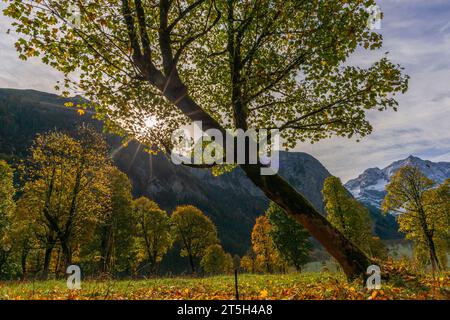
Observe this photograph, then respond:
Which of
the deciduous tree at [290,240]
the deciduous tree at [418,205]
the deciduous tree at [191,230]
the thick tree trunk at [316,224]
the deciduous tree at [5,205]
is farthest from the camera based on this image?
the deciduous tree at [191,230]

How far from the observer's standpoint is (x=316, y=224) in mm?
9406

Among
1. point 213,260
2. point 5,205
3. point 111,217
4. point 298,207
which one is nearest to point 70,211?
point 111,217

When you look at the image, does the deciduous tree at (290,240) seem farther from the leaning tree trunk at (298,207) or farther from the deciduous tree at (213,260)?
the leaning tree trunk at (298,207)

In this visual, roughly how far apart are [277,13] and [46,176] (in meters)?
26.3

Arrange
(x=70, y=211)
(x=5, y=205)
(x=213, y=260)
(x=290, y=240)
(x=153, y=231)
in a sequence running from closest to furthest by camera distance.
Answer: (x=70, y=211)
(x=5, y=205)
(x=290, y=240)
(x=153, y=231)
(x=213, y=260)

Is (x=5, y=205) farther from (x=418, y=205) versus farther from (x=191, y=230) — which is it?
(x=418, y=205)

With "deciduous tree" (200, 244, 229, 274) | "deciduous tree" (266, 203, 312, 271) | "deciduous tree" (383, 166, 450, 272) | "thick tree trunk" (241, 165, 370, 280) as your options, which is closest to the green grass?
"thick tree trunk" (241, 165, 370, 280)

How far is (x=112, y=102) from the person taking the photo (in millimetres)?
11766

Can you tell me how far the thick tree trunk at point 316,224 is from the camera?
8.95m

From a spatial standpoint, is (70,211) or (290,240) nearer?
(70,211)

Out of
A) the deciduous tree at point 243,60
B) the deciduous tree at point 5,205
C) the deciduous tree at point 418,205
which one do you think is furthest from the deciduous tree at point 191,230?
the deciduous tree at point 243,60

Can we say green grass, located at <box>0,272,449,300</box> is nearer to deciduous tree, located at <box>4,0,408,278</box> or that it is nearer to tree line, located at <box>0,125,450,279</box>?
deciduous tree, located at <box>4,0,408,278</box>
